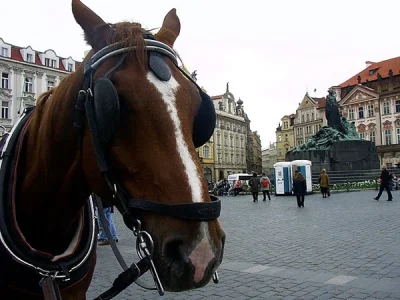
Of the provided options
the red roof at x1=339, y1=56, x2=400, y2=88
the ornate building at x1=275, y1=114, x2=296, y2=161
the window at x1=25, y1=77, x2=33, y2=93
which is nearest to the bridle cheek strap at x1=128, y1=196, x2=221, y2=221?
the window at x1=25, y1=77, x2=33, y2=93

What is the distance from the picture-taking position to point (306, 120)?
8350cm

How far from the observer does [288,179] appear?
24.6m

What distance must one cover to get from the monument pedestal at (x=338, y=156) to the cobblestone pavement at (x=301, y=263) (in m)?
17.0

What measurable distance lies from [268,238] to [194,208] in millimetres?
7849

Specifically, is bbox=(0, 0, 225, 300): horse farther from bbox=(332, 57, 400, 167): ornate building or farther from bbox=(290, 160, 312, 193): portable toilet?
bbox=(332, 57, 400, 167): ornate building

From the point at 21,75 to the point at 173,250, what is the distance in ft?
154

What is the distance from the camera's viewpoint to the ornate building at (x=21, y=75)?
4206 centimetres

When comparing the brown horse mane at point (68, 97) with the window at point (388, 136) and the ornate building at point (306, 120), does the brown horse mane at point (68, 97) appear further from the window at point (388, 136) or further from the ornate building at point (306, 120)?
the ornate building at point (306, 120)

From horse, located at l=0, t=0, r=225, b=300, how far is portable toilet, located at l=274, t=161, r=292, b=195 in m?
22.5

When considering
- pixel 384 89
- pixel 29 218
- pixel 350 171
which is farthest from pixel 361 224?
pixel 384 89

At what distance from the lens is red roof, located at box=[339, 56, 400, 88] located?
218 feet

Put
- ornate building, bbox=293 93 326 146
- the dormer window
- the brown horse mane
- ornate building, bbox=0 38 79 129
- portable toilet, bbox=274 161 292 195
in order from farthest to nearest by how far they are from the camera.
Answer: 1. ornate building, bbox=293 93 326 146
2. the dormer window
3. ornate building, bbox=0 38 79 129
4. portable toilet, bbox=274 161 292 195
5. the brown horse mane

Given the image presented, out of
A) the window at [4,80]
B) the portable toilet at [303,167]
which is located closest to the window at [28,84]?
the window at [4,80]

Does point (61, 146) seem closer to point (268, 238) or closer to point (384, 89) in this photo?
point (268, 238)
